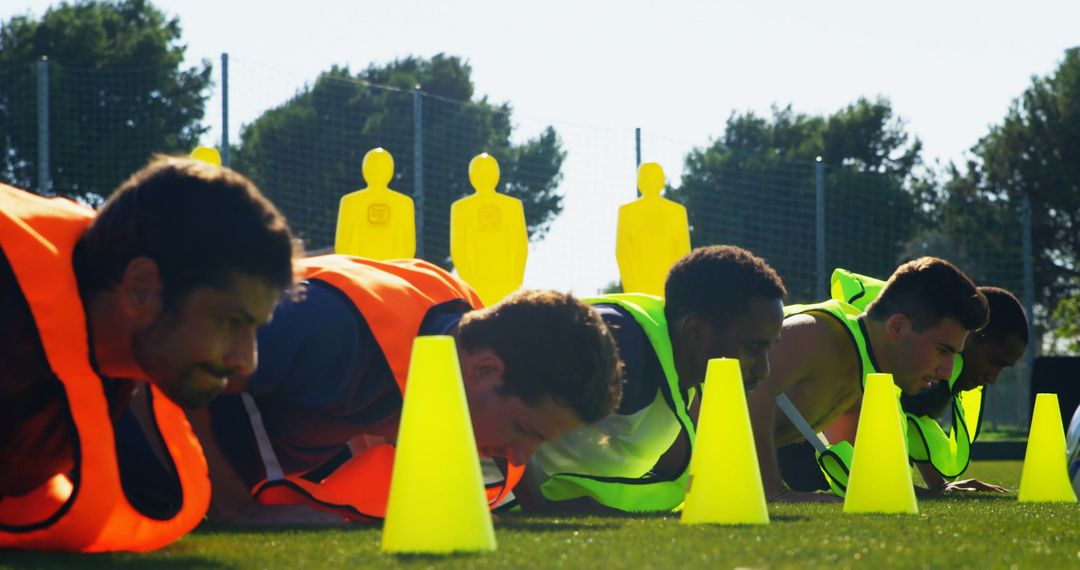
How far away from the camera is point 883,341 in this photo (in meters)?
6.02

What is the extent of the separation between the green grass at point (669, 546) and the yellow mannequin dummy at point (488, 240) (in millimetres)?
5468

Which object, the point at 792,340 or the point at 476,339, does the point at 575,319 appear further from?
the point at 792,340

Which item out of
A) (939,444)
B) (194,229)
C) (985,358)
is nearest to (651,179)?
(985,358)

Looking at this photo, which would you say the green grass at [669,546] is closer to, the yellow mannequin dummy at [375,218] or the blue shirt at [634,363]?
the blue shirt at [634,363]

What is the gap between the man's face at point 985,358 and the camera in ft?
22.3

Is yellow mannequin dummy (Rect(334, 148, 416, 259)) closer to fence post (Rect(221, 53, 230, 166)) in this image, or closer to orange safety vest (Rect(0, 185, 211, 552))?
fence post (Rect(221, 53, 230, 166))

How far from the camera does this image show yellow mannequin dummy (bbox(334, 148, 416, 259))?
32.0 ft

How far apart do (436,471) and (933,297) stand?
3.38 meters

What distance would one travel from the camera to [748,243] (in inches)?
603

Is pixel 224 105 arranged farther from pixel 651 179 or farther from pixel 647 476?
pixel 647 476

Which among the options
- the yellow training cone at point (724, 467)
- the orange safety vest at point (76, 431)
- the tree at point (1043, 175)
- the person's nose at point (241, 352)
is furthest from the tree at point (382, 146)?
the tree at point (1043, 175)

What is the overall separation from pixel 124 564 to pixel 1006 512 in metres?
3.02

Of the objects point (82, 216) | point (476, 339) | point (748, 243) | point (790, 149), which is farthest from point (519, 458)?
point (790, 149)

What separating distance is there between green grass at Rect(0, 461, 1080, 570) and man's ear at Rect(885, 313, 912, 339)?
5.92ft
